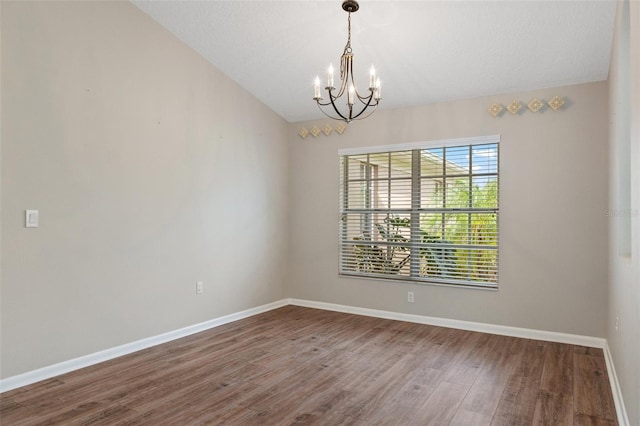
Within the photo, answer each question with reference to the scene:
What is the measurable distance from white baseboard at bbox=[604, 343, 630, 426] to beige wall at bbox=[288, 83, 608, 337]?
0.55m

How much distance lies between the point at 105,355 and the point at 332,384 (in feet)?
6.49

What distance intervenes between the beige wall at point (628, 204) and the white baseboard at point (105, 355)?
12.0 feet

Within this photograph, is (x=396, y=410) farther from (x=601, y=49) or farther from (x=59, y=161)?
(x=601, y=49)

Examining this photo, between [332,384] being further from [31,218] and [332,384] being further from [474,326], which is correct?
[31,218]

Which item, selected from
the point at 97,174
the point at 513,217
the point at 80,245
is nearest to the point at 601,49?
the point at 513,217

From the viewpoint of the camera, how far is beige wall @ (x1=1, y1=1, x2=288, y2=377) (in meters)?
2.97

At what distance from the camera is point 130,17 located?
3.71 meters

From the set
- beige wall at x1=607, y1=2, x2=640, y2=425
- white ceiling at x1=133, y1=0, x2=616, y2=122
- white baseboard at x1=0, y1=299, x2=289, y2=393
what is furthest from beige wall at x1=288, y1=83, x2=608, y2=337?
white baseboard at x1=0, y1=299, x2=289, y2=393

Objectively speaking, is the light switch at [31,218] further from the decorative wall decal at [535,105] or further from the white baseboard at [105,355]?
the decorative wall decal at [535,105]

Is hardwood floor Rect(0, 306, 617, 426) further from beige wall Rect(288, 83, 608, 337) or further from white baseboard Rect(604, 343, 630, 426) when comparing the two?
beige wall Rect(288, 83, 608, 337)

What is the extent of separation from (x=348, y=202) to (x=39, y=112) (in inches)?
138

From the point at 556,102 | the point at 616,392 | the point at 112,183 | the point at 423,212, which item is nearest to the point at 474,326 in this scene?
the point at 423,212

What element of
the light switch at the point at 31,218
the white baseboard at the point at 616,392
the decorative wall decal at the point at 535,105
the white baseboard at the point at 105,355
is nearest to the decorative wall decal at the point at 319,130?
the decorative wall decal at the point at 535,105

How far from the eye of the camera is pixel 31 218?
3016 millimetres
